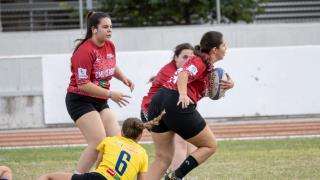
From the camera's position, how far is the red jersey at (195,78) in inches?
331

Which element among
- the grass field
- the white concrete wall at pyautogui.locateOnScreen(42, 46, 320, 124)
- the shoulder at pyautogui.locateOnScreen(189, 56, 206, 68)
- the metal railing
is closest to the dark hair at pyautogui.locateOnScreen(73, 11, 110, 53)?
the shoulder at pyautogui.locateOnScreen(189, 56, 206, 68)

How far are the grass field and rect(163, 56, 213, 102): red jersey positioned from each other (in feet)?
6.72

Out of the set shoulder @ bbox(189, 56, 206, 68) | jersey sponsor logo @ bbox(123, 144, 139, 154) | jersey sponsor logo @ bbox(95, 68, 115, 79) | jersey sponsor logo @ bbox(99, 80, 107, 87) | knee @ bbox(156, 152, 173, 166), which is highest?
shoulder @ bbox(189, 56, 206, 68)

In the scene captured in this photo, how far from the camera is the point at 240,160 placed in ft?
39.8

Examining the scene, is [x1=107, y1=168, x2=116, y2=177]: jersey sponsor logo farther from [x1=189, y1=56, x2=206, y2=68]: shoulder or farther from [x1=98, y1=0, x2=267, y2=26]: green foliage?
[x1=98, y1=0, x2=267, y2=26]: green foliage

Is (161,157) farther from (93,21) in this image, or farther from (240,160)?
(240,160)

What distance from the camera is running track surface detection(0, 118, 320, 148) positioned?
15.8m

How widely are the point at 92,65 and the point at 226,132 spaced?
7711 mm

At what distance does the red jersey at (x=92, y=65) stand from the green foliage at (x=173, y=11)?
14866 mm

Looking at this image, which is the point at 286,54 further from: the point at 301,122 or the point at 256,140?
the point at 256,140

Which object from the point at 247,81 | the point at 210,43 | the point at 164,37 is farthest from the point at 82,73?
the point at 164,37

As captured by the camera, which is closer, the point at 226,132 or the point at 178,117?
the point at 178,117

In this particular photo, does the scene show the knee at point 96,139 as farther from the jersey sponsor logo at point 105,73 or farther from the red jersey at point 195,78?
the red jersey at point 195,78

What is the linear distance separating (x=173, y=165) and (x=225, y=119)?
28.6ft
